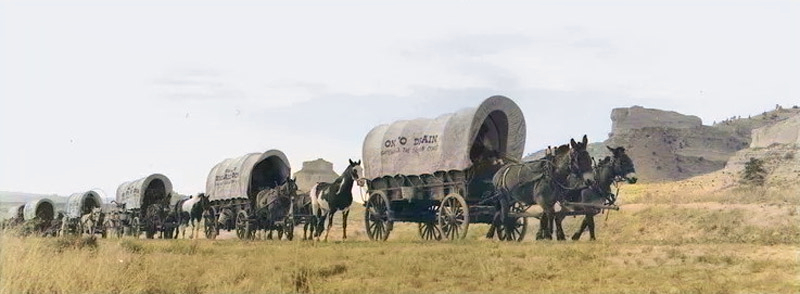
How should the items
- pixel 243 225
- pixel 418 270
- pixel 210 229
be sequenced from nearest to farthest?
pixel 418 270 → pixel 243 225 → pixel 210 229

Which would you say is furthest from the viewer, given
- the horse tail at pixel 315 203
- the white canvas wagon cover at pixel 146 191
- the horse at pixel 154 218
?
the white canvas wagon cover at pixel 146 191

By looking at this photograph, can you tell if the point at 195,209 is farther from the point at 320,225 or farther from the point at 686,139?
the point at 686,139

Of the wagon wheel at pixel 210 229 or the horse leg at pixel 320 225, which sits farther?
the wagon wheel at pixel 210 229

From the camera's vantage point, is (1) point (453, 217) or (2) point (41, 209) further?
(2) point (41, 209)

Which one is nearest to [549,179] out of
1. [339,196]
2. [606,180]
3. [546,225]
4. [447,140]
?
[546,225]

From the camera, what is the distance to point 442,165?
18.4m

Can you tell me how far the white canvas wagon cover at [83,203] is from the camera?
41.2 m

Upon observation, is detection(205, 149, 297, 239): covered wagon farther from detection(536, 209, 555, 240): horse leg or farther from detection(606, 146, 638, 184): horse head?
detection(606, 146, 638, 184): horse head

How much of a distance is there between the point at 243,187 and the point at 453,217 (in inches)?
462

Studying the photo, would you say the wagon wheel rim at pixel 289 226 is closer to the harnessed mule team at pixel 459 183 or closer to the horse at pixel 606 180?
the harnessed mule team at pixel 459 183

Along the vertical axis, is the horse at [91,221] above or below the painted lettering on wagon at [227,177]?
below

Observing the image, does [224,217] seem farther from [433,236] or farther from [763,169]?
[763,169]

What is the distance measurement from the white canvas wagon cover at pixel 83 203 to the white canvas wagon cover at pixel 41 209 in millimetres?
935

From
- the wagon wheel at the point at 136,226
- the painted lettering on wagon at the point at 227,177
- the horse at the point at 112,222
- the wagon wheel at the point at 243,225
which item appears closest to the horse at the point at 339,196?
the wagon wheel at the point at 243,225
